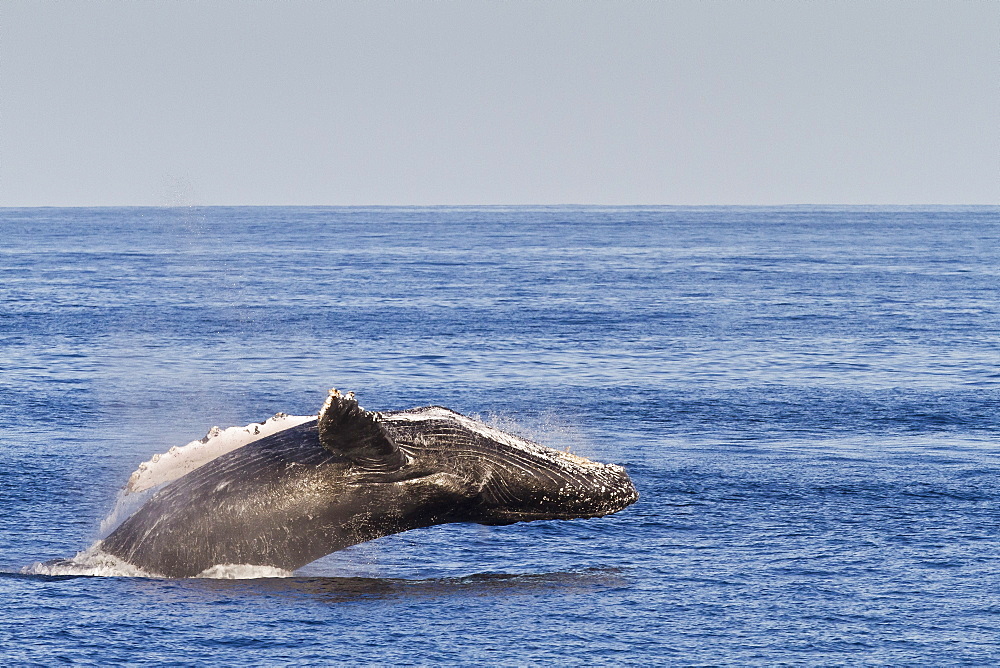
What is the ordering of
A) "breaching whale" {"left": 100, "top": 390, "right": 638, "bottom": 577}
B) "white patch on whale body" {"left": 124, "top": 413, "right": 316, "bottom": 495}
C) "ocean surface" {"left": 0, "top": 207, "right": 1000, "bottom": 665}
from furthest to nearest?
"white patch on whale body" {"left": 124, "top": 413, "right": 316, "bottom": 495} → "breaching whale" {"left": 100, "top": 390, "right": 638, "bottom": 577} → "ocean surface" {"left": 0, "top": 207, "right": 1000, "bottom": 665}

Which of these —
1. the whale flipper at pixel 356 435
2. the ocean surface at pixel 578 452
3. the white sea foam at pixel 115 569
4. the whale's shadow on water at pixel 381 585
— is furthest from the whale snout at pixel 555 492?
the white sea foam at pixel 115 569

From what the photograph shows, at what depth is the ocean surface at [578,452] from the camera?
1177cm

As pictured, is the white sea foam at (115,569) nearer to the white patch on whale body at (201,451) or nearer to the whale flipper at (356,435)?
the white patch on whale body at (201,451)

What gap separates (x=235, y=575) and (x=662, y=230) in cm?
11559

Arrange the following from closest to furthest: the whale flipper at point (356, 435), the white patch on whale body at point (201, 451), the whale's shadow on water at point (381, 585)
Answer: the whale flipper at point (356, 435) < the whale's shadow on water at point (381, 585) < the white patch on whale body at point (201, 451)

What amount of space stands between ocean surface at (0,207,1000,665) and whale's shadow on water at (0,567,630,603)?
0.04 meters

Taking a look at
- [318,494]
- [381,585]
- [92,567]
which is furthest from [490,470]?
[92,567]

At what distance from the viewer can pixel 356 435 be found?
40.2 ft

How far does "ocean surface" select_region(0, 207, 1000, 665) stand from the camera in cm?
1177

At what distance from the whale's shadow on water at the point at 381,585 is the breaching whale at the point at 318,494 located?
0.25 m

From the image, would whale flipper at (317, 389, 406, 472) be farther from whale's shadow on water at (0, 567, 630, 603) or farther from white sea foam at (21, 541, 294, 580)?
white sea foam at (21, 541, 294, 580)

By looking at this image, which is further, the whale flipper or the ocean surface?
the ocean surface

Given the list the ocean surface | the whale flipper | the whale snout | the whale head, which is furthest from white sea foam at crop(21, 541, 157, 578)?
the whale snout

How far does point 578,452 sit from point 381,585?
7.09m
